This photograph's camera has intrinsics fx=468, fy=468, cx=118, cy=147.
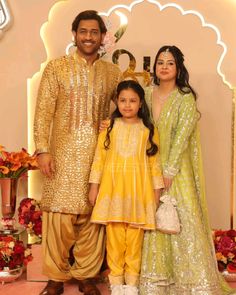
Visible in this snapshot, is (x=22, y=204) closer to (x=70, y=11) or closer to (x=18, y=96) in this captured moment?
(x=18, y=96)

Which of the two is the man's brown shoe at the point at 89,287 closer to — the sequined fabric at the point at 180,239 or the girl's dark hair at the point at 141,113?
the sequined fabric at the point at 180,239

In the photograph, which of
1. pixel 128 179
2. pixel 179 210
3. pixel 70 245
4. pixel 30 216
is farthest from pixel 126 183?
pixel 30 216

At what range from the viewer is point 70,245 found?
110 inches

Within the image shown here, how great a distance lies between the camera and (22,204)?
10.5 ft

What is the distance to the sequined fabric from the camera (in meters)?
2.60

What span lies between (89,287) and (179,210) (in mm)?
711

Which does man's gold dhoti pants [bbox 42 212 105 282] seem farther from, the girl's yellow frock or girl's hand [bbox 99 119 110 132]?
girl's hand [bbox 99 119 110 132]

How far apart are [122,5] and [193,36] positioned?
0.56m

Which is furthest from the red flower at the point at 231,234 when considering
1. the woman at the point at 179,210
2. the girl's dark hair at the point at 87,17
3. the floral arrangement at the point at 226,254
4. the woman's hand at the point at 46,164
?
the girl's dark hair at the point at 87,17

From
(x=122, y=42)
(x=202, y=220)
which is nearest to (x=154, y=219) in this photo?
(x=202, y=220)

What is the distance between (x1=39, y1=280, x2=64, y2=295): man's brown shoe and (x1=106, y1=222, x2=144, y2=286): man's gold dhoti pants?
1.19ft

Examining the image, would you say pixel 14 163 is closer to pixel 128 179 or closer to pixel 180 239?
pixel 128 179

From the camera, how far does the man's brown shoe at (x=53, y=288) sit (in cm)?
275

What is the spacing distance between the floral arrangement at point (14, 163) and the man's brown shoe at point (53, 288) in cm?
77
